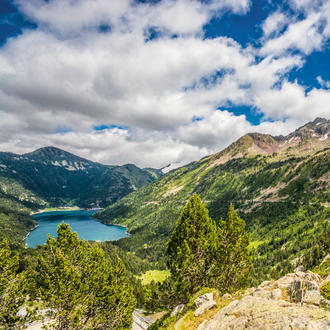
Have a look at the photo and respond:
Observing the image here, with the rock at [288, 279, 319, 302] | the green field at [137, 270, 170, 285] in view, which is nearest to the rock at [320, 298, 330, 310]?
the rock at [288, 279, 319, 302]

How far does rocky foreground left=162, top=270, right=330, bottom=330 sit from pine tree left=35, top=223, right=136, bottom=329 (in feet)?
36.5

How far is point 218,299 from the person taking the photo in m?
23.4

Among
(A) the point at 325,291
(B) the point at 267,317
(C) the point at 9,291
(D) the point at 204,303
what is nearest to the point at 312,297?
(A) the point at 325,291

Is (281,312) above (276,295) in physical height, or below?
above

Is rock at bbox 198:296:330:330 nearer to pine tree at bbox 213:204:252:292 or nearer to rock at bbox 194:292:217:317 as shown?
rock at bbox 194:292:217:317

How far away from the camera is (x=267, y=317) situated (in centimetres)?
1425

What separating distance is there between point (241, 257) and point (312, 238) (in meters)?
170

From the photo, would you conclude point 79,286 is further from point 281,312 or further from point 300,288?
point 300,288

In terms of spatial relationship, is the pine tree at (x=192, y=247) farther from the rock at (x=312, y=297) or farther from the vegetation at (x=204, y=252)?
the rock at (x=312, y=297)

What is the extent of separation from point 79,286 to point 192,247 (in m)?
15.4

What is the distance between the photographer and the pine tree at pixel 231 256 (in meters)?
28.7

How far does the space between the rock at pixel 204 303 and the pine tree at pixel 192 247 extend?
2.30 meters

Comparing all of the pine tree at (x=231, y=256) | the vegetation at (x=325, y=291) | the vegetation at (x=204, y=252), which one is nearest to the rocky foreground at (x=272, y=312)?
the vegetation at (x=325, y=291)

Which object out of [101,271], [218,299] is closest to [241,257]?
[218,299]
